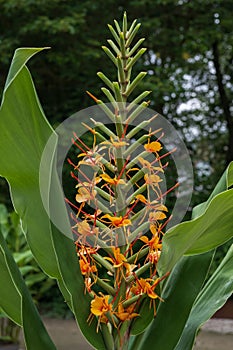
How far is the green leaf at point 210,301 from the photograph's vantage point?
73 centimetres

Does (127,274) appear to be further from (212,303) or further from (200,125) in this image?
(200,125)

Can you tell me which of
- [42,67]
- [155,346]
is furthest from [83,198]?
[42,67]

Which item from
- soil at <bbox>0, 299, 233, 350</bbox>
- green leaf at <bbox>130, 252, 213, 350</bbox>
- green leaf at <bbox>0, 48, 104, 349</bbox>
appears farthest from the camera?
soil at <bbox>0, 299, 233, 350</bbox>

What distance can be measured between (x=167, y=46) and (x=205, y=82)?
3.68ft

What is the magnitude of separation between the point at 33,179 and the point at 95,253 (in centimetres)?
11

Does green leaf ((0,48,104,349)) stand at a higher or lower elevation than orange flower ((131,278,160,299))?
higher

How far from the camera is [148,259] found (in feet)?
2.24

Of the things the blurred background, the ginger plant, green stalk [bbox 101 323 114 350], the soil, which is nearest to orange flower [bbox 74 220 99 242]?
the ginger plant

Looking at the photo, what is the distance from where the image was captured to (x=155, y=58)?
6809mm

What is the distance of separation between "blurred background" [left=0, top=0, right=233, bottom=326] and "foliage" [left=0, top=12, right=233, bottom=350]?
15.6 feet

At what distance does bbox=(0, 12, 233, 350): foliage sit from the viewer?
60 cm

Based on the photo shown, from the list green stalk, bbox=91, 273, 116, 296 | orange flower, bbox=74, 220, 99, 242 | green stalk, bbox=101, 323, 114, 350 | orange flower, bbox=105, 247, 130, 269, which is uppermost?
orange flower, bbox=74, 220, 99, 242

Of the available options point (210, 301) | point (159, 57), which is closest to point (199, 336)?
point (159, 57)

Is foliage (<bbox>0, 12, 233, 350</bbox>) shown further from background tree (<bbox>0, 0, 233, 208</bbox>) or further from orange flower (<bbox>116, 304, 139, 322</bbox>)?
background tree (<bbox>0, 0, 233, 208</bbox>)
